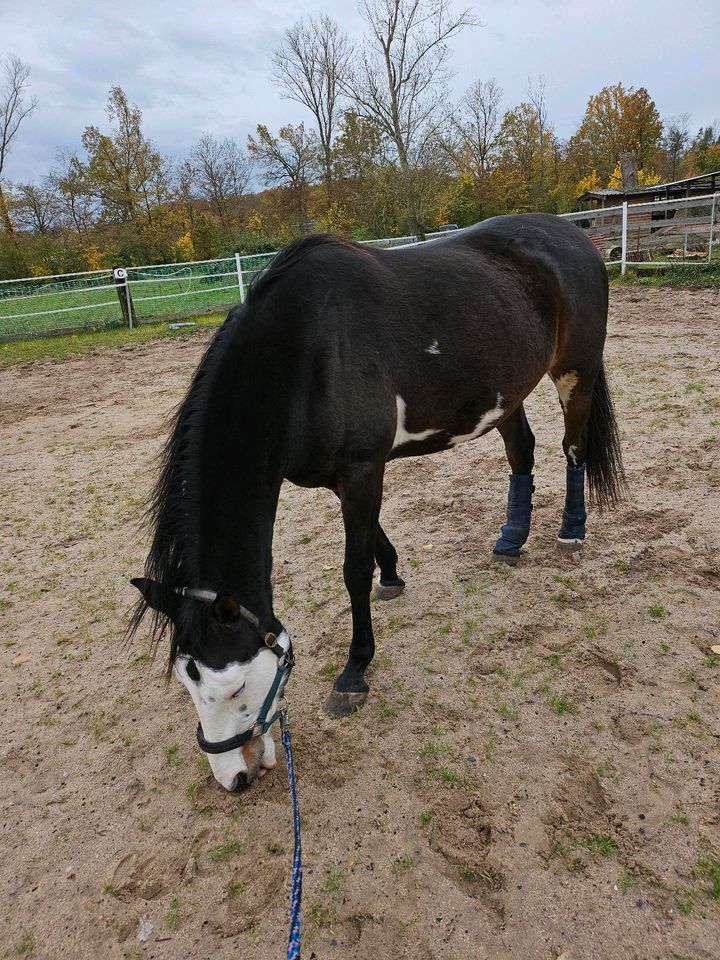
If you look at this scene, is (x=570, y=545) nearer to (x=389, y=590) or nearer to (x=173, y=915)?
(x=389, y=590)

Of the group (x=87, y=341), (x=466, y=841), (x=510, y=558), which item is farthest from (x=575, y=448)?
(x=87, y=341)

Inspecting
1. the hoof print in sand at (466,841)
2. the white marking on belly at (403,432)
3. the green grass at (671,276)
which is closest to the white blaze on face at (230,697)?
the hoof print in sand at (466,841)

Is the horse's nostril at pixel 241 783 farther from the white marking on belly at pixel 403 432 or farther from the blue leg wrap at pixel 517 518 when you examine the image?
the blue leg wrap at pixel 517 518

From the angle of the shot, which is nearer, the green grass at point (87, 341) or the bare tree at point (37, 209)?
the green grass at point (87, 341)

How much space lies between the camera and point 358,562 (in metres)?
2.40

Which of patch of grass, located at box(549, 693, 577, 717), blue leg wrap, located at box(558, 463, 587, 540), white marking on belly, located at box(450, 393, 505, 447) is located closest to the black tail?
blue leg wrap, located at box(558, 463, 587, 540)

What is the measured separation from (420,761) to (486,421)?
1.58m

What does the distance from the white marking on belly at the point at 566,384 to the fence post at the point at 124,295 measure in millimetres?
12435

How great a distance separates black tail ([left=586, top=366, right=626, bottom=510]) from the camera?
3416 millimetres

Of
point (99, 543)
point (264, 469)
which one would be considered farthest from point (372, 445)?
point (99, 543)

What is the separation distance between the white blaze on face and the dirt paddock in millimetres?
350

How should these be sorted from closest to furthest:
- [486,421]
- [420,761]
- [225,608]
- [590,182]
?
[225,608] → [420,761] → [486,421] → [590,182]

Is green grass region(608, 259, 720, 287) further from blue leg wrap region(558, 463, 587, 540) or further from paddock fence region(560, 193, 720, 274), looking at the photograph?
blue leg wrap region(558, 463, 587, 540)

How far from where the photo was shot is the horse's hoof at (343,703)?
2.41 metres
